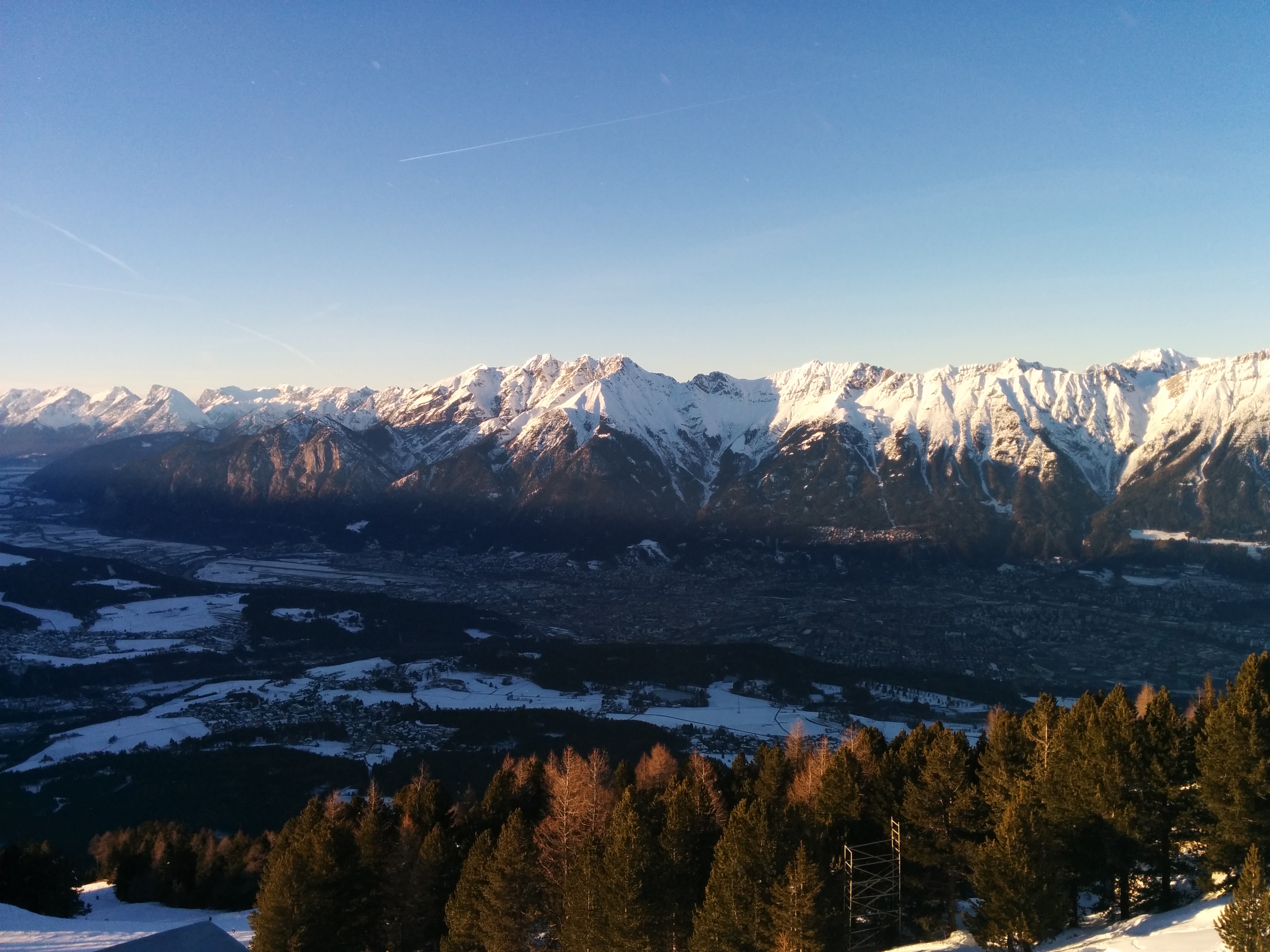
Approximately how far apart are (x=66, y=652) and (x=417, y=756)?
2139 inches

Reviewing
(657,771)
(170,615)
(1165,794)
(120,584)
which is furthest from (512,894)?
(120,584)

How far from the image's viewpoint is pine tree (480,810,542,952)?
23.3 metres

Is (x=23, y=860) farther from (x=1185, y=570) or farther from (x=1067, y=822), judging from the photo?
(x=1185, y=570)

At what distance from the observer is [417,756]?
58906 mm

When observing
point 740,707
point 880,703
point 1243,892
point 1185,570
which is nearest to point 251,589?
point 740,707

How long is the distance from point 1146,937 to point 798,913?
823cm

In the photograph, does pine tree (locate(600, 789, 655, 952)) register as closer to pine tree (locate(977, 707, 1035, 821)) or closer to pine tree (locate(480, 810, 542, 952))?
pine tree (locate(480, 810, 542, 952))

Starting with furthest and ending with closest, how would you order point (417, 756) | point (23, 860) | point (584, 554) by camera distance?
Answer: 1. point (584, 554)
2. point (417, 756)
3. point (23, 860)

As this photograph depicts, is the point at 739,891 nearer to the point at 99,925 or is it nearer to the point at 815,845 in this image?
the point at 815,845

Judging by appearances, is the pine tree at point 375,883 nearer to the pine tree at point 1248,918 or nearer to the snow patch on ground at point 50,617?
the pine tree at point 1248,918

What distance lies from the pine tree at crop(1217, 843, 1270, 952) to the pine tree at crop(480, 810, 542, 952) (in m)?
16.9

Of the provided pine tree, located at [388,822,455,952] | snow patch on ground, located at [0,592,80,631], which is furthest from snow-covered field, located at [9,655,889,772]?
pine tree, located at [388,822,455,952]

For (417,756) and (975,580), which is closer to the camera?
(417,756)

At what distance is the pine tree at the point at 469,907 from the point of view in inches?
939
